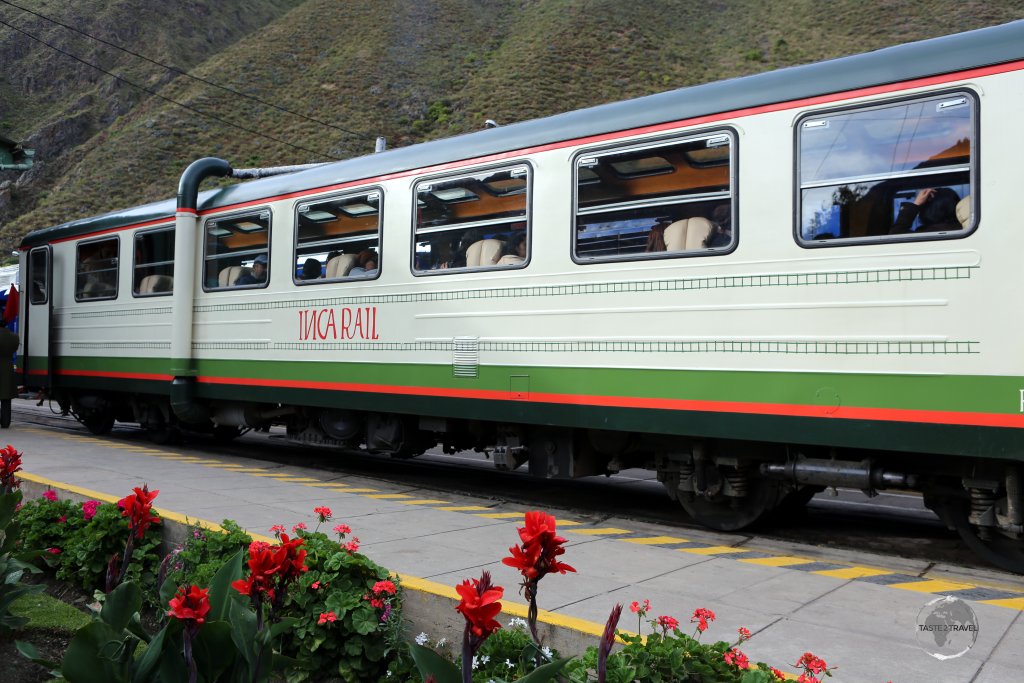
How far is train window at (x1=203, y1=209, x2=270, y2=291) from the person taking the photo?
1006 cm

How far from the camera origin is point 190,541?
5137 mm

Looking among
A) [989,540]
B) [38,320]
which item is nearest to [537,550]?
[989,540]

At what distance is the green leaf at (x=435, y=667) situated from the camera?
8.27ft

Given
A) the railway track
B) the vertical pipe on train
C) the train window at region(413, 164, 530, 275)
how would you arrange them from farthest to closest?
the vertical pipe on train < the train window at region(413, 164, 530, 275) < the railway track

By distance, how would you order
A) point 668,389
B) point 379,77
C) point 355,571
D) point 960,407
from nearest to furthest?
point 355,571
point 960,407
point 668,389
point 379,77

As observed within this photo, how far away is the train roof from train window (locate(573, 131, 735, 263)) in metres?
0.24

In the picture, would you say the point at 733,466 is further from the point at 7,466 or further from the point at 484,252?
the point at 7,466

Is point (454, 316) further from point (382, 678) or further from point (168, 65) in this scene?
point (168, 65)

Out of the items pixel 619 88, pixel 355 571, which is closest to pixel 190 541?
pixel 355 571

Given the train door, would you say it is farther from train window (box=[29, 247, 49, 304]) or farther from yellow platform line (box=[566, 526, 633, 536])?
yellow platform line (box=[566, 526, 633, 536])

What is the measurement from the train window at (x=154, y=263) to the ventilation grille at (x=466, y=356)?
4.87m

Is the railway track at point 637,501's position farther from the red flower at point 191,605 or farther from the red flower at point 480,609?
the red flower at point 191,605

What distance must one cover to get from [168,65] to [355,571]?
66834mm

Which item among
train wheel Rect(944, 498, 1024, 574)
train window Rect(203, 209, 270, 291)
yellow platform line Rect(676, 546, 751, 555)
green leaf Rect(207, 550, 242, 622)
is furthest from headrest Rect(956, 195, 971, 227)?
train window Rect(203, 209, 270, 291)
